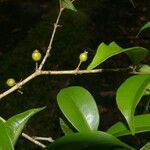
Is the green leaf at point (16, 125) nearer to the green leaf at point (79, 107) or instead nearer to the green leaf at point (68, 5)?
the green leaf at point (79, 107)

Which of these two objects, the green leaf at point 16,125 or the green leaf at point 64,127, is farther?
the green leaf at point 64,127

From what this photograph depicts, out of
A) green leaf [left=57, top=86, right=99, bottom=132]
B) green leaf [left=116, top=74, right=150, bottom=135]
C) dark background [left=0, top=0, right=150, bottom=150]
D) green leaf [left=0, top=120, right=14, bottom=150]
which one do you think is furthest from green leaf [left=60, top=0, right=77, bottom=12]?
dark background [left=0, top=0, right=150, bottom=150]

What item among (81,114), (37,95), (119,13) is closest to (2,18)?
(119,13)

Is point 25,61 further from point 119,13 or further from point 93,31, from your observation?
point 119,13

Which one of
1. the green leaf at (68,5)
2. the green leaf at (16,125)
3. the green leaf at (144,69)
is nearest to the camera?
the green leaf at (16,125)

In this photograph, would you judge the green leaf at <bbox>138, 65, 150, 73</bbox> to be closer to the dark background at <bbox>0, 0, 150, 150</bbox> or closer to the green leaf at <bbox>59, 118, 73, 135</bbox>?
the green leaf at <bbox>59, 118, 73, 135</bbox>

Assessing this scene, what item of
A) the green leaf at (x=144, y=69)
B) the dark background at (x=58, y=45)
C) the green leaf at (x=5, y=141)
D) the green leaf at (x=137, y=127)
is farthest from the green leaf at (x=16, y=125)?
the dark background at (x=58, y=45)

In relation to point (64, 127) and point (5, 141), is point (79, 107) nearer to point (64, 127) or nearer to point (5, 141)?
point (64, 127)

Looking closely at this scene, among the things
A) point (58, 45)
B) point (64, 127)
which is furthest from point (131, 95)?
point (58, 45)
